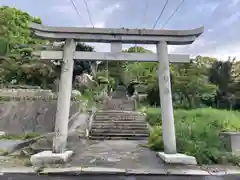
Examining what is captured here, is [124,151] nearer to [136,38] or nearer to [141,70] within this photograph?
[136,38]

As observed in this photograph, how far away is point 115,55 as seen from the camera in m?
7.30

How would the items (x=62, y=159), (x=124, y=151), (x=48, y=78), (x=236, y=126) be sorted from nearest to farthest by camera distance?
(x=62, y=159) → (x=124, y=151) → (x=236, y=126) → (x=48, y=78)

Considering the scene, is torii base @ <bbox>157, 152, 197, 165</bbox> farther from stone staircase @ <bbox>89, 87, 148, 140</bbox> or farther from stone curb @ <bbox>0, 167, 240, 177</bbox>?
stone staircase @ <bbox>89, 87, 148, 140</bbox>

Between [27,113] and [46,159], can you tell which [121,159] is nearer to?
[46,159]

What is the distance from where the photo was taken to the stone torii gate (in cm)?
694

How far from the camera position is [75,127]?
494 inches

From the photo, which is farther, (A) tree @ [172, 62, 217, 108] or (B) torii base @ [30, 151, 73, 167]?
(A) tree @ [172, 62, 217, 108]

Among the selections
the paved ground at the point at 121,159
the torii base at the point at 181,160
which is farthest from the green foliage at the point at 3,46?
the torii base at the point at 181,160

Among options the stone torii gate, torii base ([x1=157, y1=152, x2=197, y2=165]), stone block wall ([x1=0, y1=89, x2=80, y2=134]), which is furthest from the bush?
stone block wall ([x1=0, y1=89, x2=80, y2=134])

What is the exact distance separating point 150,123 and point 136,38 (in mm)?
7688

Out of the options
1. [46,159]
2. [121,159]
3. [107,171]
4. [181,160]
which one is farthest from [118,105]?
[107,171]

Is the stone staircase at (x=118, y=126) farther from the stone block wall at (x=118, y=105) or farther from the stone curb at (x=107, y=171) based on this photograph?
the stone curb at (x=107, y=171)

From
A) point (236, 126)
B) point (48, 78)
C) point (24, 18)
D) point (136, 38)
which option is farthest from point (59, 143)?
point (24, 18)

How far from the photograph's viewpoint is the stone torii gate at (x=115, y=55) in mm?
6941
